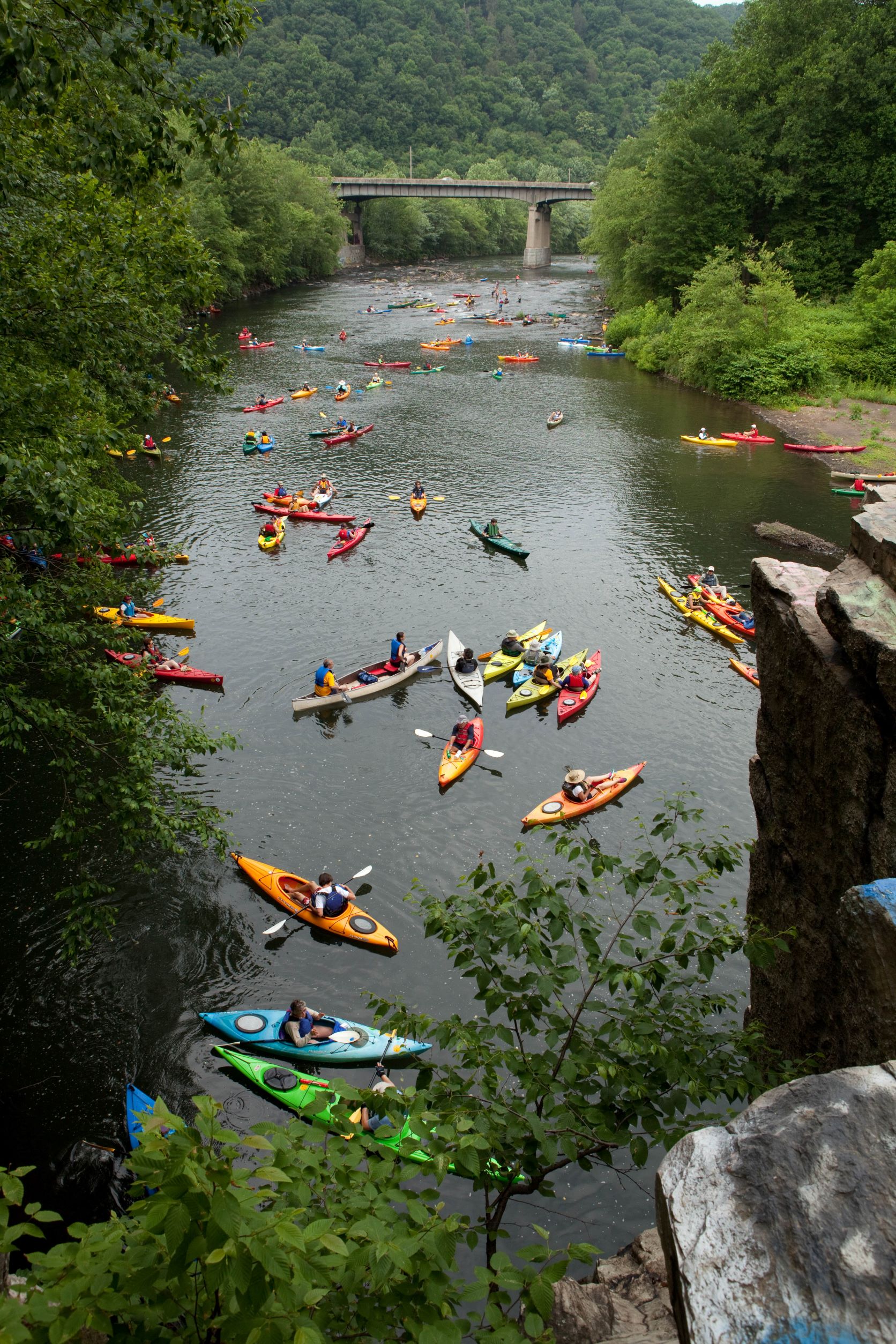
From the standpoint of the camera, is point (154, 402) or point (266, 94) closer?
point (154, 402)

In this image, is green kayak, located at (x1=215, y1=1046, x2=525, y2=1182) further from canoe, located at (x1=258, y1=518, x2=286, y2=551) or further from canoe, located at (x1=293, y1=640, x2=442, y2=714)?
canoe, located at (x1=258, y1=518, x2=286, y2=551)

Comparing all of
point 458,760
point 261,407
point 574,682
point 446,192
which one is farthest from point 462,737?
point 446,192

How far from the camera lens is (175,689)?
19.6 metres

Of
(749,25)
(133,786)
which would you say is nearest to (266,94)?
(749,25)

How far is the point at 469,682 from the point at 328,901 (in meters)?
7.72

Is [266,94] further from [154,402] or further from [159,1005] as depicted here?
[159,1005]

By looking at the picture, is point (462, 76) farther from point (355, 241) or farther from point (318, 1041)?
point (318, 1041)

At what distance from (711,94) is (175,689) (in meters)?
55.3

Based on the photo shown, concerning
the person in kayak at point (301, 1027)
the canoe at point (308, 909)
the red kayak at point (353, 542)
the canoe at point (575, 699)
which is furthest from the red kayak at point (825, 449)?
the person in kayak at point (301, 1027)

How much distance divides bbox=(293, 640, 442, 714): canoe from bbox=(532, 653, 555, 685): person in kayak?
8.60ft

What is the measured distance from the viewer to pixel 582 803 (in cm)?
1584

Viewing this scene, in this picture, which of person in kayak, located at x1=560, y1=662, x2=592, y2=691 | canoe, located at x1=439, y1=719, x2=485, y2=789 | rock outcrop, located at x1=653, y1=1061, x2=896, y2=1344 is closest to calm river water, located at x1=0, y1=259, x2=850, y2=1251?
canoe, located at x1=439, y1=719, x2=485, y2=789

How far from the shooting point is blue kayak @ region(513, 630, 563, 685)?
20.0 meters

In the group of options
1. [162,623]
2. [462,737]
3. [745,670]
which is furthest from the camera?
[162,623]
